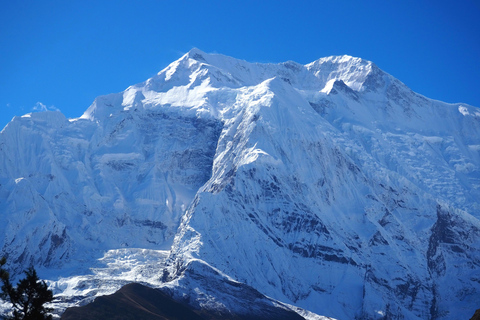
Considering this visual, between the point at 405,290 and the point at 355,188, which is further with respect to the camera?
the point at 355,188

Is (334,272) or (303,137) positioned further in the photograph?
(303,137)

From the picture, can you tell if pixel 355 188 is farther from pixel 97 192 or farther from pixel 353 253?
pixel 97 192

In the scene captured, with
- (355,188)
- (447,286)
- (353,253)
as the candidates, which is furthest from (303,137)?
(447,286)

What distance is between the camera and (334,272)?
16600cm

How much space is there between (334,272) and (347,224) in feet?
60.0

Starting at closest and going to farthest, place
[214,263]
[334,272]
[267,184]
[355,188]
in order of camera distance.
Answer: [214,263]
[334,272]
[267,184]
[355,188]

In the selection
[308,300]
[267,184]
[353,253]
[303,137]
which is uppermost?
[303,137]

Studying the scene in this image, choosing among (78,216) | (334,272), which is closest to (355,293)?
(334,272)

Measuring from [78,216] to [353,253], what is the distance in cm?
6891

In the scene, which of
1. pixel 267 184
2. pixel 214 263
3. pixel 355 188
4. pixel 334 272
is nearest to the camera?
pixel 214 263

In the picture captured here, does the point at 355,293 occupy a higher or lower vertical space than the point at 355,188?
lower

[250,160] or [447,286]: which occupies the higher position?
[250,160]

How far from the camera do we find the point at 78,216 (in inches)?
7377

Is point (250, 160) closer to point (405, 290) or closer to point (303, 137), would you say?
point (303, 137)
